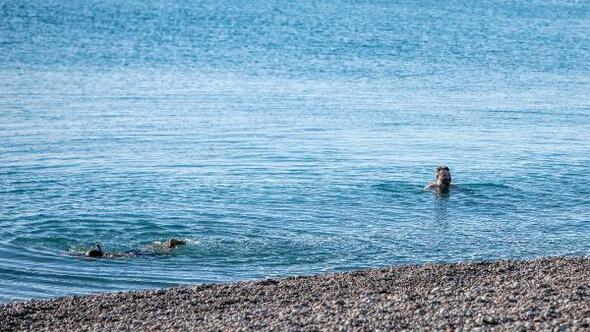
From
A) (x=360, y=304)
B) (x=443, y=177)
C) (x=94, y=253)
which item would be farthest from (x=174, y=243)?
(x=443, y=177)

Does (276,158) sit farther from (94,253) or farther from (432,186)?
(94,253)

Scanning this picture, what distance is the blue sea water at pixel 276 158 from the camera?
2214 centimetres

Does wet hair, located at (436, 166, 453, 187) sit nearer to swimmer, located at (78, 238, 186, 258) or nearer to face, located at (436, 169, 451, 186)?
face, located at (436, 169, 451, 186)

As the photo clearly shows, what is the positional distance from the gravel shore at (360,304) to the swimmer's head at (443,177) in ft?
23.1

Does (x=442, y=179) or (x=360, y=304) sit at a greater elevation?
(x=360, y=304)

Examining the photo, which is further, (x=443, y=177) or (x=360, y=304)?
(x=443, y=177)

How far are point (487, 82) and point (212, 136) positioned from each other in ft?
62.8

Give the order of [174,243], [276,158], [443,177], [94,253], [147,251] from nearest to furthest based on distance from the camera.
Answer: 1. [94,253]
2. [147,251]
3. [174,243]
4. [443,177]
5. [276,158]

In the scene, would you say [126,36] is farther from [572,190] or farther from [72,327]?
[72,327]

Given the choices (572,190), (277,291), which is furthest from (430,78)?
(277,291)

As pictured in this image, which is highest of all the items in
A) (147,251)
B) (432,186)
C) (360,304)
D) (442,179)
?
(360,304)

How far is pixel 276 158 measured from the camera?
104 feet

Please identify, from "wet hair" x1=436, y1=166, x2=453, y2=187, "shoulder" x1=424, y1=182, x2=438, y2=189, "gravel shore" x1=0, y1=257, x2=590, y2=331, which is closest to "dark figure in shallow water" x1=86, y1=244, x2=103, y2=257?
"gravel shore" x1=0, y1=257, x2=590, y2=331

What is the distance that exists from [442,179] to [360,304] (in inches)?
448
